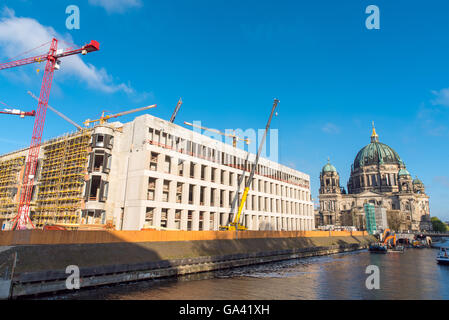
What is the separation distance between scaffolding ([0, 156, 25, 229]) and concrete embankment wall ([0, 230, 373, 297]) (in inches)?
2013

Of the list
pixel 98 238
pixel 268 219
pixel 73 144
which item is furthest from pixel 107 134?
pixel 268 219

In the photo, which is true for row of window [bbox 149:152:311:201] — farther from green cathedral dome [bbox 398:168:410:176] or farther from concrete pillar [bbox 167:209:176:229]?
green cathedral dome [bbox 398:168:410:176]

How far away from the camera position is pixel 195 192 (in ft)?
217

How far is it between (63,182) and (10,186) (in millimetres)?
25846

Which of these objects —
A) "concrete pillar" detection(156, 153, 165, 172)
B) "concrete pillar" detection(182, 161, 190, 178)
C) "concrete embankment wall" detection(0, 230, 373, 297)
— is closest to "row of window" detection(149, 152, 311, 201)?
"concrete pillar" detection(182, 161, 190, 178)

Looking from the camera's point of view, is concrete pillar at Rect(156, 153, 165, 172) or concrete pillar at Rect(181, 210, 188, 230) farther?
concrete pillar at Rect(181, 210, 188, 230)

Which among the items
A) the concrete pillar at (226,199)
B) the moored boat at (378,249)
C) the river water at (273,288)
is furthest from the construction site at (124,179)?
the moored boat at (378,249)

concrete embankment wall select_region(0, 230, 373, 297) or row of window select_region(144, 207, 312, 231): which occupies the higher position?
row of window select_region(144, 207, 312, 231)

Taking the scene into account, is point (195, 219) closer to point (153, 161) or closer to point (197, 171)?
point (197, 171)

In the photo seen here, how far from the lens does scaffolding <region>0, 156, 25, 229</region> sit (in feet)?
242

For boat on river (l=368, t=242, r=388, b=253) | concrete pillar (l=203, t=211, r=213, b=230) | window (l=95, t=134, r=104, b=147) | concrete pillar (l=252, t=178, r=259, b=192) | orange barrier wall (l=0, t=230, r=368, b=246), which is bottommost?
boat on river (l=368, t=242, r=388, b=253)

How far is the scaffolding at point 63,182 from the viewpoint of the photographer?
58281 millimetres

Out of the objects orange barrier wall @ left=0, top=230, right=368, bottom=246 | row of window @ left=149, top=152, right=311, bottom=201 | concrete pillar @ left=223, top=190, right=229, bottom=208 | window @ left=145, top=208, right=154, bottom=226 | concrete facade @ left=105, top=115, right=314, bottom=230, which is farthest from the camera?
concrete pillar @ left=223, top=190, right=229, bottom=208

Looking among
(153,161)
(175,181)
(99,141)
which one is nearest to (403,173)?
(175,181)
